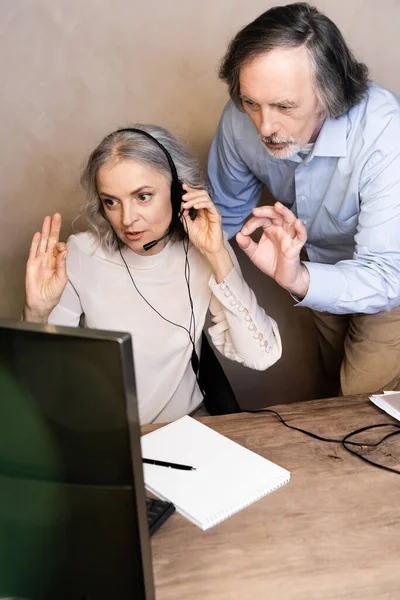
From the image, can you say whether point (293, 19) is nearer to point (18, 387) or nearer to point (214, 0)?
point (214, 0)

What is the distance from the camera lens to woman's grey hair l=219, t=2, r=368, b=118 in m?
1.63

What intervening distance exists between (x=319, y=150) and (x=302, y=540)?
3.61ft

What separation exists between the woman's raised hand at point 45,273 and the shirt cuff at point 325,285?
64cm

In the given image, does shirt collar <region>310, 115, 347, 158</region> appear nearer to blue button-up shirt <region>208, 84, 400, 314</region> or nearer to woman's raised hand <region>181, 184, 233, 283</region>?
blue button-up shirt <region>208, 84, 400, 314</region>

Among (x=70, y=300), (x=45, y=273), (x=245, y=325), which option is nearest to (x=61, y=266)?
(x=45, y=273)

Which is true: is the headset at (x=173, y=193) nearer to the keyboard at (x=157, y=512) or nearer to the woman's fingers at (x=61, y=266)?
the woman's fingers at (x=61, y=266)

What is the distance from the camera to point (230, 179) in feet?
6.91

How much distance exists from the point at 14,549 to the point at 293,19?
4.63 feet

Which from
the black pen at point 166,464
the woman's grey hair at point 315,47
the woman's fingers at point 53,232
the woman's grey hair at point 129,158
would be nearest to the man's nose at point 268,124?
the woman's grey hair at point 315,47

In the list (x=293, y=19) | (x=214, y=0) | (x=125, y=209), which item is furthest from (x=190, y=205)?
(x=214, y=0)

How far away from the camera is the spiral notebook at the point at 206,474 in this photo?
44.5 inches

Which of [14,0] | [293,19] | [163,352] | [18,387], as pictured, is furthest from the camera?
[14,0]

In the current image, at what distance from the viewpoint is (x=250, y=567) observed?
3.29 feet

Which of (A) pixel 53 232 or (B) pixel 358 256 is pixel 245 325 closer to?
(B) pixel 358 256
